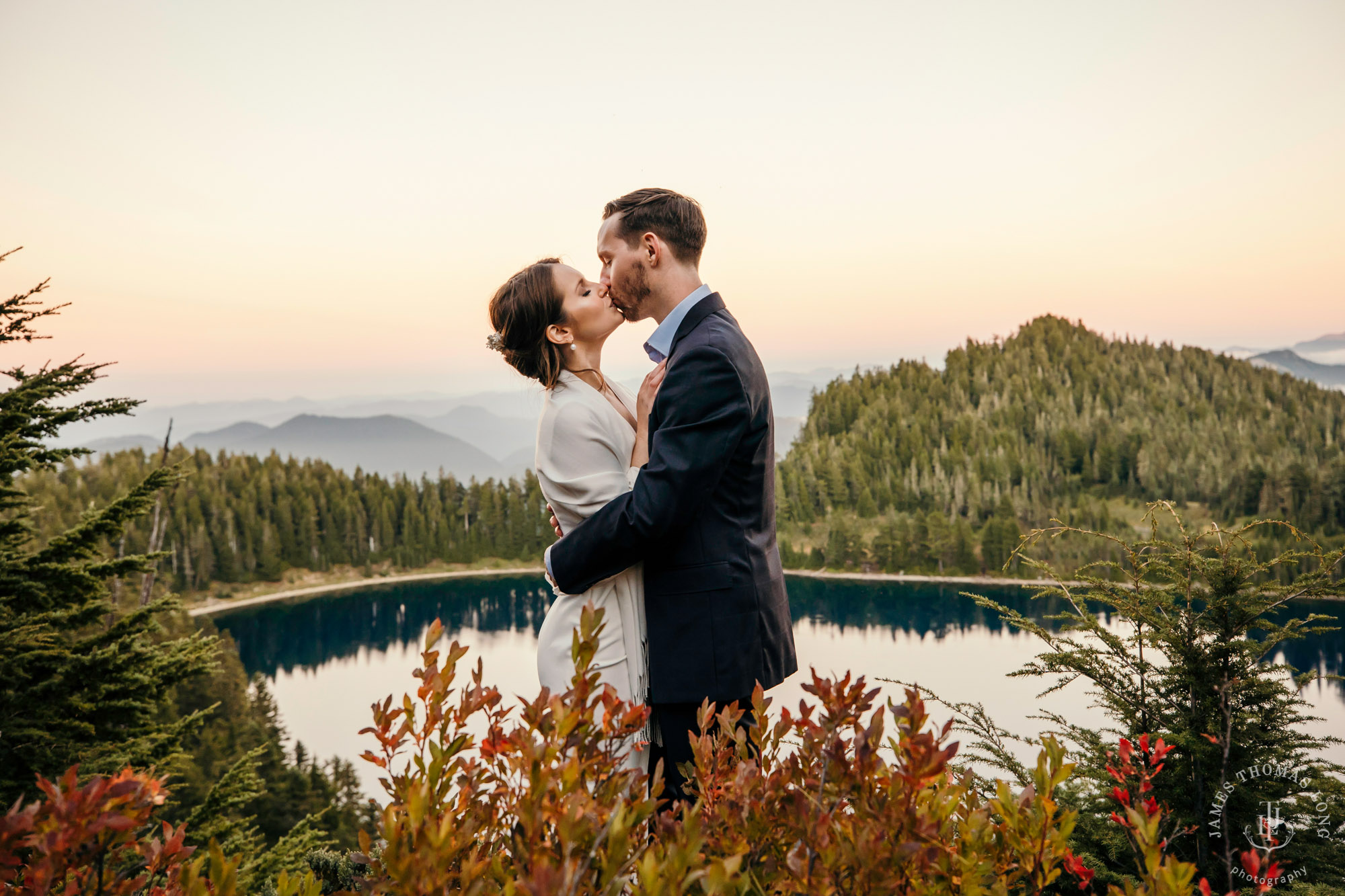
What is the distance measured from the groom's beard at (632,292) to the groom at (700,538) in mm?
166

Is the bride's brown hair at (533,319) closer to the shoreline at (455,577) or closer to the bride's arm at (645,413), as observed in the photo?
the bride's arm at (645,413)

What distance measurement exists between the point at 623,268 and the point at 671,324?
0.94 feet

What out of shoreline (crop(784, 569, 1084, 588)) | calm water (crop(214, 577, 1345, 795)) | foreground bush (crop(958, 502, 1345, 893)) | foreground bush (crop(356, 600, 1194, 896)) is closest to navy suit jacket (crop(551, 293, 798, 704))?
foreground bush (crop(356, 600, 1194, 896))

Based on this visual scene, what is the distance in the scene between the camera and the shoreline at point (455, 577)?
2596 inches

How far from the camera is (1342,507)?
64.0m

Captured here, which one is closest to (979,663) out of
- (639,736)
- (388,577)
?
(639,736)

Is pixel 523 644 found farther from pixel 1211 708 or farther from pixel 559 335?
pixel 559 335

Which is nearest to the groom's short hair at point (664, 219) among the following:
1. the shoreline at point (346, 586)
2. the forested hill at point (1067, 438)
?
the shoreline at point (346, 586)

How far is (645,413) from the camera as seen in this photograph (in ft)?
8.41

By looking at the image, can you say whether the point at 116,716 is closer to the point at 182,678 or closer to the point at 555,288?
the point at 182,678

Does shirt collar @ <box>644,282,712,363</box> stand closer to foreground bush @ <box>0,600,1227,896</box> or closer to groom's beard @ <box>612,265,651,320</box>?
groom's beard @ <box>612,265,651,320</box>

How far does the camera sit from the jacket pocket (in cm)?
224

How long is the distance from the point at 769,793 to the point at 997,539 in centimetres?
7082

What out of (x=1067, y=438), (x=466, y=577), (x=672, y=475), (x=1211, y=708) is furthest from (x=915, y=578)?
(x=672, y=475)
